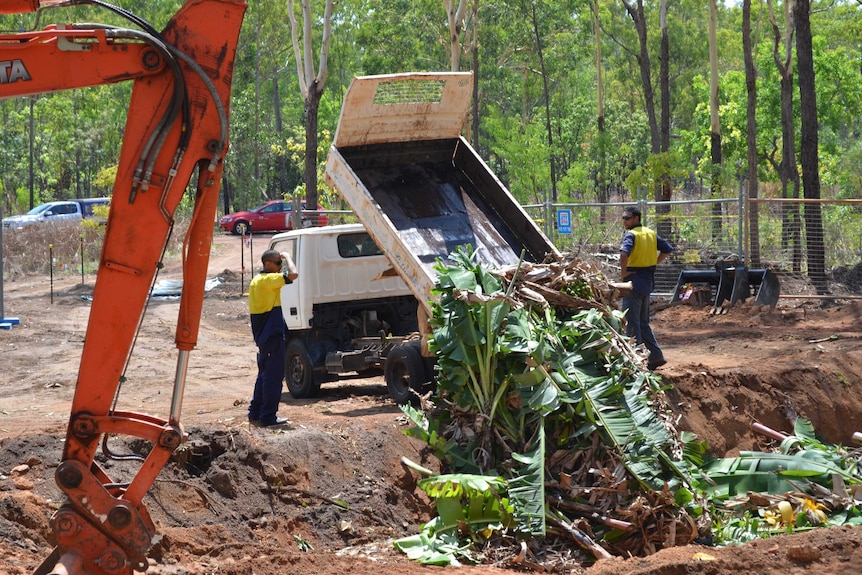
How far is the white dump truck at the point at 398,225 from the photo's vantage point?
1155cm

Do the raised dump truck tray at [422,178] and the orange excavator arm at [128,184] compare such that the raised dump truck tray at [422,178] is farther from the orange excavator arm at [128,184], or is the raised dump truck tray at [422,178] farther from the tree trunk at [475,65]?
the tree trunk at [475,65]

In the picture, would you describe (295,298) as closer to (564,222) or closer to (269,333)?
(269,333)

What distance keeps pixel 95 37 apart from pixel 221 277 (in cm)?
2333

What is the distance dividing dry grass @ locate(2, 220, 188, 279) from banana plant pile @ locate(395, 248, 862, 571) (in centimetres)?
2367

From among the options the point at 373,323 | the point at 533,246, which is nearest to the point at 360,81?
the point at 533,246

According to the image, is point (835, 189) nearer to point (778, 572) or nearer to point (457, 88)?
point (457, 88)

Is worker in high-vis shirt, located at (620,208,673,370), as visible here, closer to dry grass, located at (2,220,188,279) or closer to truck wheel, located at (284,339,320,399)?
truck wheel, located at (284,339,320,399)

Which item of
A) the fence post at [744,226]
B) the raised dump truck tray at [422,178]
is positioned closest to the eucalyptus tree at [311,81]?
the fence post at [744,226]

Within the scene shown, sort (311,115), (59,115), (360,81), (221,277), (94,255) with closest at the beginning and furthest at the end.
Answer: (360,81), (311,115), (221,277), (94,255), (59,115)

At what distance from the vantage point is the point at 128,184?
5898 mm

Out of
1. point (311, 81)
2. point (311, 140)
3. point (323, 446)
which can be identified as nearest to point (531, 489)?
point (323, 446)

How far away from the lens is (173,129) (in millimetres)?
5957

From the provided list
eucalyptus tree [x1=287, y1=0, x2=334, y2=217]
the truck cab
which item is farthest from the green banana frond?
eucalyptus tree [x1=287, y1=0, x2=334, y2=217]

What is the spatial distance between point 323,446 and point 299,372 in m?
4.35
